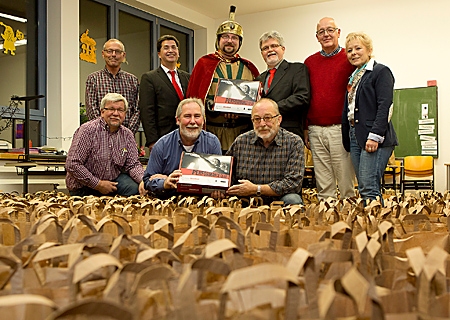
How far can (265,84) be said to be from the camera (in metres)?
2.97

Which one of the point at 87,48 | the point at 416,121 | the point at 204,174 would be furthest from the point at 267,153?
the point at 416,121

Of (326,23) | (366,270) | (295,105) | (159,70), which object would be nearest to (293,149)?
(295,105)

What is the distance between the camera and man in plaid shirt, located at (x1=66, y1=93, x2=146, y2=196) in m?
2.79

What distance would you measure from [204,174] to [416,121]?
5.21 meters

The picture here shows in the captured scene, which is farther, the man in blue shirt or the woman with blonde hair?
the woman with blonde hair

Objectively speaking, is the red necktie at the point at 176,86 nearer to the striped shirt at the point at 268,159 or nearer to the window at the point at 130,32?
the striped shirt at the point at 268,159

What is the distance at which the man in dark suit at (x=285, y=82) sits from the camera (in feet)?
9.48

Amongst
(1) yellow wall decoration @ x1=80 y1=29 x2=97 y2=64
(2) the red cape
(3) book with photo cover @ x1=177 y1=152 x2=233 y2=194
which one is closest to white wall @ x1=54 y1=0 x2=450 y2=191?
(1) yellow wall decoration @ x1=80 y1=29 x2=97 y2=64

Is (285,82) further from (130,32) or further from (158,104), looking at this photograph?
(130,32)

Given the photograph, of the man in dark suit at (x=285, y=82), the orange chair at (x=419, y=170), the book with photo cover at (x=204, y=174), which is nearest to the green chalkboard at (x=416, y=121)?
the orange chair at (x=419, y=170)

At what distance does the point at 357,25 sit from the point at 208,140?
5.16m

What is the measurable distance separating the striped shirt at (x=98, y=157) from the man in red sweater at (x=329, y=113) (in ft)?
3.55

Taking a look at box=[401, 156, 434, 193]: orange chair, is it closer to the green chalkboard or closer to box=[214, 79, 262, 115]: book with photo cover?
the green chalkboard

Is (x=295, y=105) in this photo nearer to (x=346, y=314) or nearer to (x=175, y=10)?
(x=346, y=314)
